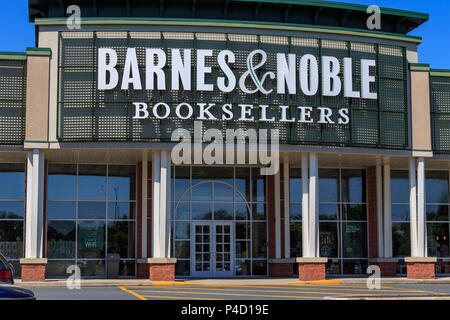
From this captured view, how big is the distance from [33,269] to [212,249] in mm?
8346

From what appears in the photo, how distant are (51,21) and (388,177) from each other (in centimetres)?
1659

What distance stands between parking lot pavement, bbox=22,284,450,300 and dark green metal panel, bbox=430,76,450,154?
678 cm

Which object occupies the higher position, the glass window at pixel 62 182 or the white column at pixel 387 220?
the glass window at pixel 62 182

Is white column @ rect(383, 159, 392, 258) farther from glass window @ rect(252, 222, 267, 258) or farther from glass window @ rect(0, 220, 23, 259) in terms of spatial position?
glass window @ rect(0, 220, 23, 259)

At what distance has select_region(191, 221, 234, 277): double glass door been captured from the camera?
30.7 metres

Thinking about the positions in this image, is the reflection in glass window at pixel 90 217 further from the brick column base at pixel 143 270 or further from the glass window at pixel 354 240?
the glass window at pixel 354 240

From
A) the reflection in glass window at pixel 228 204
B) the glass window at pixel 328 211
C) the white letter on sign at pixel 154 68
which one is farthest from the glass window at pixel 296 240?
the white letter on sign at pixel 154 68

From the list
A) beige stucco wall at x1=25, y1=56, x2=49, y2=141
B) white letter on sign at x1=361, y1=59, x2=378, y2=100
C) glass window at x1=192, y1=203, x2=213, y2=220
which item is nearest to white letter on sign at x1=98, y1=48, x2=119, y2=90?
beige stucco wall at x1=25, y1=56, x2=49, y2=141

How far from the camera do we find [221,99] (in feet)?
90.4

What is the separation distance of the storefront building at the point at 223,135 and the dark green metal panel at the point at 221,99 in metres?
0.06

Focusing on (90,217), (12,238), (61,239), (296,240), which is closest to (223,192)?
(296,240)

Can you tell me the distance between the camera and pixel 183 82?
27.2m

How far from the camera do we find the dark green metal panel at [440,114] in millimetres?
30266

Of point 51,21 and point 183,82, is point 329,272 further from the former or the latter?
point 51,21
